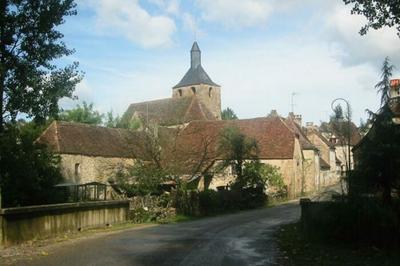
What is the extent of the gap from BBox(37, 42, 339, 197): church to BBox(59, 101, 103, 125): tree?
354cm

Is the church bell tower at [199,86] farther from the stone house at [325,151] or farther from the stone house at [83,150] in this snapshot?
the stone house at [83,150]

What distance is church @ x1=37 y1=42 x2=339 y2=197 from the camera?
35906mm

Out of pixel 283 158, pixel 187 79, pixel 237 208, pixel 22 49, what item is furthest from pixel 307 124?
pixel 22 49

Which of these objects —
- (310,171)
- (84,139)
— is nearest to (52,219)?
(84,139)

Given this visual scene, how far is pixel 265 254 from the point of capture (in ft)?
42.5

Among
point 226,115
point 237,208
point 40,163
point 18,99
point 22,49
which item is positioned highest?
point 226,115

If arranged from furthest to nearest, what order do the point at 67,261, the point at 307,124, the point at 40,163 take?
the point at 307,124 < the point at 40,163 < the point at 67,261

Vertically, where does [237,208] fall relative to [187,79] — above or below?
below

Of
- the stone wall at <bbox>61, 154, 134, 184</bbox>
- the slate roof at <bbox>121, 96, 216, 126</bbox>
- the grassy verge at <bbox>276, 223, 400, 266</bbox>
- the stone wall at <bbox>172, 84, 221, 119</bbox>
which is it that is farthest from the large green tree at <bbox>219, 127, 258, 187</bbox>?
the stone wall at <bbox>172, 84, 221, 119</bbox>

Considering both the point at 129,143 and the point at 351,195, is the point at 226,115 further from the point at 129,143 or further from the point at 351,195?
the point at 351,195

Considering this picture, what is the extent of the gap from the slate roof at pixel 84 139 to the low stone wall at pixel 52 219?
51.2ft

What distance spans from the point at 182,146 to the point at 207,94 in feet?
172

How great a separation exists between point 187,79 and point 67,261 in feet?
258

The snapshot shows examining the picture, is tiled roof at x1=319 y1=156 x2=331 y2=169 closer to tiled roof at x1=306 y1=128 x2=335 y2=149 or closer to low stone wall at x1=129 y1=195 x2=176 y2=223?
tiled roof at x1=306 y1=128 x2=335 y2=149
